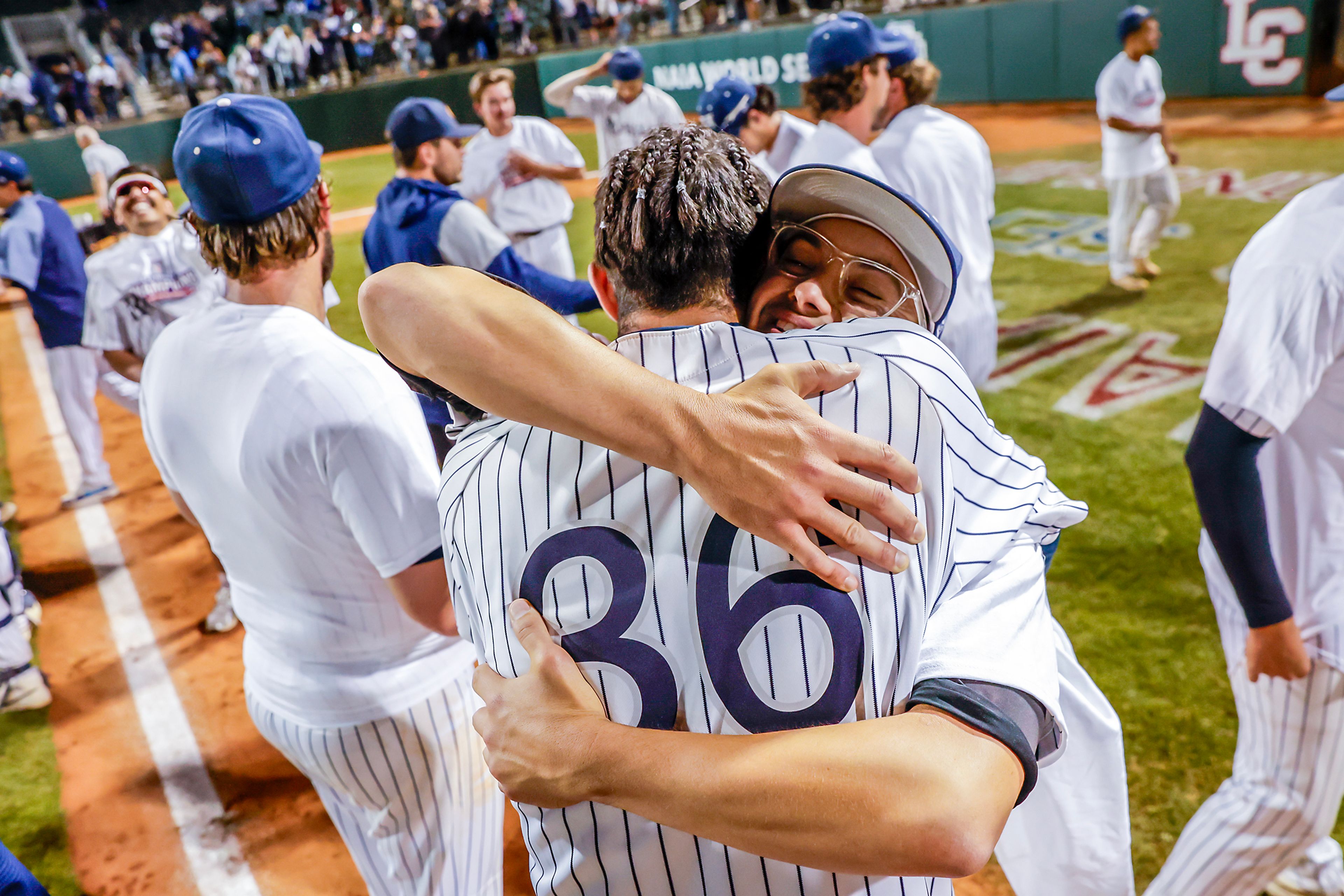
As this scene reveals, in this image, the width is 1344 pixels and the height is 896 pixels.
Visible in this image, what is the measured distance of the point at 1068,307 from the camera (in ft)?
22.9

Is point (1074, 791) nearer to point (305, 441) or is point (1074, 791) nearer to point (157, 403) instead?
point (305, 441)

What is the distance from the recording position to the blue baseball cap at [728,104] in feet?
17.1

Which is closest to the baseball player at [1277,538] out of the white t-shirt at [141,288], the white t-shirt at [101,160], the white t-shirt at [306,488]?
the white t-shirt at [306,488]

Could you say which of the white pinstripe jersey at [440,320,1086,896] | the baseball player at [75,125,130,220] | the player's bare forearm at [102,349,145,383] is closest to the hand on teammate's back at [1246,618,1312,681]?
the white pinstripe jersey at [440,320,1086,896]

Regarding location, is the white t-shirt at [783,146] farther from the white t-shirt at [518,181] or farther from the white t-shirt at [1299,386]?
the white t-shirt at [1299,386]

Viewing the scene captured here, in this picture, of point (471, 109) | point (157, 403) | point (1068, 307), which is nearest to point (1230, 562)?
point (157, 403)

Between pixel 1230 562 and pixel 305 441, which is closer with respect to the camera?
pixel 305 441

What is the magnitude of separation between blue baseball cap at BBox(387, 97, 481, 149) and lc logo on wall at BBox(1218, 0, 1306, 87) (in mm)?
12398

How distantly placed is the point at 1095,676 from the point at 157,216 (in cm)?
486

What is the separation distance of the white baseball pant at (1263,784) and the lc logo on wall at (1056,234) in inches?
264

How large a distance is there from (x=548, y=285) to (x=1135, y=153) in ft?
17.9

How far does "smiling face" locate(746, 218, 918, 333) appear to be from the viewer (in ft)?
4.10

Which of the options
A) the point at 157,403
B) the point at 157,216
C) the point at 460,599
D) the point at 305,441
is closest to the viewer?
the point at 460,599

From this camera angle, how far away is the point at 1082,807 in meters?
1.41
